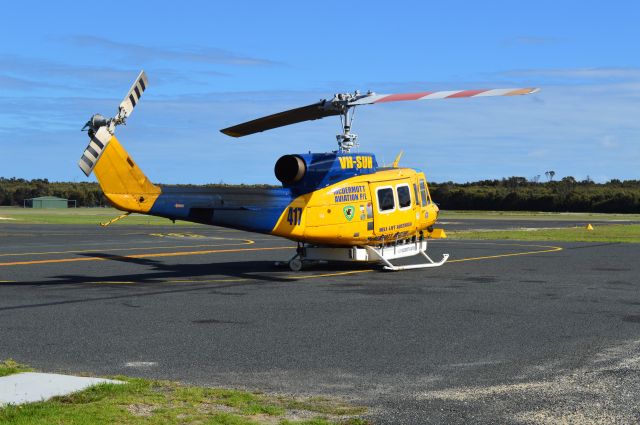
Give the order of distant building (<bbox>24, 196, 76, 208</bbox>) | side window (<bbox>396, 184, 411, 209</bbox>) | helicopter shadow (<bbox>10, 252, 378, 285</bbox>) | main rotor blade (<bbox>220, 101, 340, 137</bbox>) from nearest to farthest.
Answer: main rotor blade (<bbox>220, 101, 340, 137</bbox>)
helicopter shadow (<bbox>10, 252, 378, 285</bbox>)
side window (<bbox>396, 184, 411, 209</bbox>)
distant building (<bbox>24, 196, 76, 208</bbox>)

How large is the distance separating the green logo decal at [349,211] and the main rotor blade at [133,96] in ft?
24.4

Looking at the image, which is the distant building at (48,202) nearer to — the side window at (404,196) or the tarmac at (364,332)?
the tarmac at (364,332)

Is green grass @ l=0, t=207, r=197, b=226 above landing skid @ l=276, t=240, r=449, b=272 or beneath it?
above

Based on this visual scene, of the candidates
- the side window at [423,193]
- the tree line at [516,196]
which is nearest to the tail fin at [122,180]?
the side window at [423,193]

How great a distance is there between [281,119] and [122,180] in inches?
176

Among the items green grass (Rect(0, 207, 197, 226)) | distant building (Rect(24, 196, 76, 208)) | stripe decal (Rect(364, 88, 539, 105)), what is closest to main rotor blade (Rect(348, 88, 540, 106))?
stripe decal (Rect(364, 88, 539, 105))

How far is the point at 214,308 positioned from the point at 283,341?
159 inches

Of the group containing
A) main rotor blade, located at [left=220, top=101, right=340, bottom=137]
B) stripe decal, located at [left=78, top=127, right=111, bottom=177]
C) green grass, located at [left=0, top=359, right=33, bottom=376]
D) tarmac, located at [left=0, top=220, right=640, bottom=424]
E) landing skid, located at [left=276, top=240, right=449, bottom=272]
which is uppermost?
main rotor blade, located at [left=220, top=101, right=340, bottom=137]

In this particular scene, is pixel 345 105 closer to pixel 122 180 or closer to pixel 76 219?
pixel 122 180

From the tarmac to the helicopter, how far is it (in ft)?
3.87

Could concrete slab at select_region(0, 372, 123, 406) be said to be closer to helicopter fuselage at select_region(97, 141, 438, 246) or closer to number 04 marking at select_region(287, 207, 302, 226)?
helicopter fuselage at select_region(97, 141, 438, 246)

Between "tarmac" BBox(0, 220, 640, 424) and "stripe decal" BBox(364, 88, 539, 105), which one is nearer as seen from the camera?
"tarmac" BBox(0, 220, 640, 424)

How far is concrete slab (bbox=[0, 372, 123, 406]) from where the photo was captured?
8453mm

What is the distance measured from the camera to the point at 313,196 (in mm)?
23016
